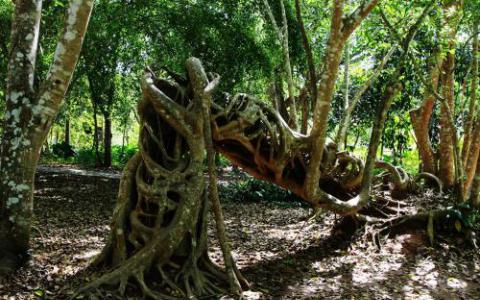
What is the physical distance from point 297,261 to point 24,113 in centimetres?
458

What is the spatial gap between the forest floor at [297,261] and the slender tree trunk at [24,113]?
52 cm

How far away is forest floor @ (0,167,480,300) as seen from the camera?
5.64 meters

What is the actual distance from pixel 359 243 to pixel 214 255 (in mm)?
2721

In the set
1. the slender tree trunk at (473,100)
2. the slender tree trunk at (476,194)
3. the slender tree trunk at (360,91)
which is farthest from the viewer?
the slender tree trunk at (360,91)

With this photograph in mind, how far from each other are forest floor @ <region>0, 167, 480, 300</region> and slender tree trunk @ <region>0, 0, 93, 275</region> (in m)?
0.52

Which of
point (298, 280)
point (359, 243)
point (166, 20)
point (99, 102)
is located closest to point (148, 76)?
point (298, 280)

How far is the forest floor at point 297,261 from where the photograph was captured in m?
5.64

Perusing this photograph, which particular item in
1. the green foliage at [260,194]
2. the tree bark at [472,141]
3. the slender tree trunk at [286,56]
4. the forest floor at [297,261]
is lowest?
the forest floor at [297,261]

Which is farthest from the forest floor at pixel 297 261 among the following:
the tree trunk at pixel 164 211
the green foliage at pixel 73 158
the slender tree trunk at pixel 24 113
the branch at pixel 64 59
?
the green foliage at pixel 73 158

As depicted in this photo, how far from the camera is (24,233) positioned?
5.52 m

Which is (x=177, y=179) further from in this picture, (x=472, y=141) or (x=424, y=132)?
(x=424, y=132)

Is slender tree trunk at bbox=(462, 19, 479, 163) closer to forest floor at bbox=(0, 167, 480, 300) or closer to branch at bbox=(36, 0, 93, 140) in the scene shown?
forest floor at bbox=(0, 167, 480, 300)

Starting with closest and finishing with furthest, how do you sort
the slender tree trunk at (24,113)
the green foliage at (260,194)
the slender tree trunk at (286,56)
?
the slender tree trunk at (24,113)
the slender tree trunk at (286,56)
the green foliage at (260,194)

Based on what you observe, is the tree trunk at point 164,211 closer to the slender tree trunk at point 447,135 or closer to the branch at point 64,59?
the branch at point 64,59
